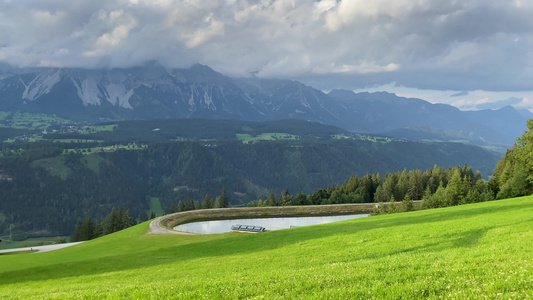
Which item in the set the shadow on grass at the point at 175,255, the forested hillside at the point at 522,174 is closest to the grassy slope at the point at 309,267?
the shadow on grass at the point at 175,255

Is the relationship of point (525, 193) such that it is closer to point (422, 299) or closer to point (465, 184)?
point (465, 184)

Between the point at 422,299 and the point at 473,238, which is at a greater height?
the point at 422,299

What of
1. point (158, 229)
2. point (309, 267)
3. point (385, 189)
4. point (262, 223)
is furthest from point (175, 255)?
point (385, 189)

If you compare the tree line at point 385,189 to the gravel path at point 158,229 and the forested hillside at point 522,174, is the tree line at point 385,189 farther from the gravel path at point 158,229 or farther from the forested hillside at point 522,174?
the gravel path at point 158,229

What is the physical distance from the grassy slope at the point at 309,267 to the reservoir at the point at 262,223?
910 inches

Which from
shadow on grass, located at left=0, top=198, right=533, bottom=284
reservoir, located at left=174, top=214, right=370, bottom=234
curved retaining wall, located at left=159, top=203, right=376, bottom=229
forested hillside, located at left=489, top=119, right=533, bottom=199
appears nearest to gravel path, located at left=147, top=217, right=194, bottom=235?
reservoir, located at left=174, top=214, right=370, bottom=234

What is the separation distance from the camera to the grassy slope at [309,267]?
11.7 metres

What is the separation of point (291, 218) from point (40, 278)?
205 feet

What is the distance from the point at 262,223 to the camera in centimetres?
8269

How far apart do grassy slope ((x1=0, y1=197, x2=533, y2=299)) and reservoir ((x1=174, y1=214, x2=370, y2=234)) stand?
910 inches

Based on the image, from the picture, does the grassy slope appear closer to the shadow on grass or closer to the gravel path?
the shadow on grass

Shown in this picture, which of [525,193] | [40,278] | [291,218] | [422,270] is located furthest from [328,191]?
[422,270]

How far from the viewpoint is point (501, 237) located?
22719 mm

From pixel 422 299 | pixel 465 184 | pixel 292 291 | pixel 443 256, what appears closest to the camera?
pixel 422 299
